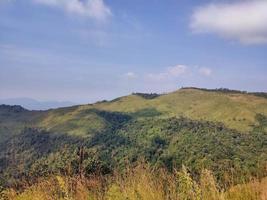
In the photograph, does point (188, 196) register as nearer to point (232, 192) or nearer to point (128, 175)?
point (232, 192)

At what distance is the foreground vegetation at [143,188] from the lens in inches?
328

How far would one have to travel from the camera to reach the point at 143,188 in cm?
973

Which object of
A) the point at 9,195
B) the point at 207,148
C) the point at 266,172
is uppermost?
the point at 266,172

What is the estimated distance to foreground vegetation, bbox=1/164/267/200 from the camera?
8.34 metres

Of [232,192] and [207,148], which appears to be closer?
[232,192]

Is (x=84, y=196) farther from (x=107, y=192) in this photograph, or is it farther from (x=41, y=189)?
(x=41, y=189)

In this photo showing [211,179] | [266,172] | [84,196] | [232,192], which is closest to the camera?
[211,179]

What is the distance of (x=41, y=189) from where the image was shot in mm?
11625

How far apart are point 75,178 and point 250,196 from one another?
4.69 metres

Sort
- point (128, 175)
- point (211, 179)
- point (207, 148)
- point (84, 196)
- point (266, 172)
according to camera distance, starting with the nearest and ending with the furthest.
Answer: point (211, 179) < point (266, 172) < point (84, 196) < point (128, 175) < point (207, 148)

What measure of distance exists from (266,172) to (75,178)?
15.7ft

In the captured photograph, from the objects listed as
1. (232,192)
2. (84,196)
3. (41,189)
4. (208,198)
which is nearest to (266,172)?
(232,192)

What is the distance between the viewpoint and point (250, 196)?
28.5 feet

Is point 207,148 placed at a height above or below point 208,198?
below
